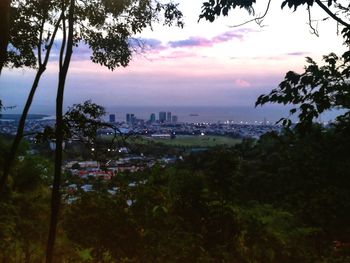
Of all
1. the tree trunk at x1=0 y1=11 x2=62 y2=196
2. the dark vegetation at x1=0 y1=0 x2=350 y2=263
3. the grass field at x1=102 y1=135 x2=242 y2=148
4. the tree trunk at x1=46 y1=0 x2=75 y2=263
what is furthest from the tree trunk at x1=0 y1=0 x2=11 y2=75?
the grass field at x1=102 y1=135 x2=242 y2=148

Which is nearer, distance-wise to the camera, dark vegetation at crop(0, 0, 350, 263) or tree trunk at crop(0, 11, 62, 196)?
dark vegetation at crop(0, 0, 350, 263)

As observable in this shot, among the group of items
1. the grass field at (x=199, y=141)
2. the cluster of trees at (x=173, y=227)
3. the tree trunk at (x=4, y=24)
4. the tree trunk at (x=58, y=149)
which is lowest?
the grass field at (x=199, y=141)

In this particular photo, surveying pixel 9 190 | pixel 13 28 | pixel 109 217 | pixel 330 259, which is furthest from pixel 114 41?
pixel 9 190

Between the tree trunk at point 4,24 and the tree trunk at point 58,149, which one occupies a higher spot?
the tree trunk at point 4,24

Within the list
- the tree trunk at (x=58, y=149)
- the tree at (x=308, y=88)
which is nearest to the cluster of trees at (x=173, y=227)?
the tree trunk at (x=58, y=149)

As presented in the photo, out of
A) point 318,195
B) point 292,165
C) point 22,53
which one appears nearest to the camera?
point 22,53

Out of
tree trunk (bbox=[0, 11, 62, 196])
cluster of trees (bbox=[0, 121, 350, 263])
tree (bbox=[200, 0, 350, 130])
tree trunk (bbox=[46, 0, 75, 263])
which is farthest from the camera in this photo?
cluster of trees (bbox=[0, 121, 350, 263])

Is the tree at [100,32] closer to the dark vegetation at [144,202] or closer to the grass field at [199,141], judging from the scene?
the dark vegetation at [144,202]

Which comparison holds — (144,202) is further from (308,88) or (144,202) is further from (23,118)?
(308,88)

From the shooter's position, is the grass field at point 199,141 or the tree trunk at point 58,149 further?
the grass field at point 199,141

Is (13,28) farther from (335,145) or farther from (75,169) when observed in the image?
(335,145)

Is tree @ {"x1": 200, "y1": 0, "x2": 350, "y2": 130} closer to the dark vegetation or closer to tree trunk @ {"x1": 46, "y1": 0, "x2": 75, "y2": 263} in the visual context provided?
the dark vegetation
